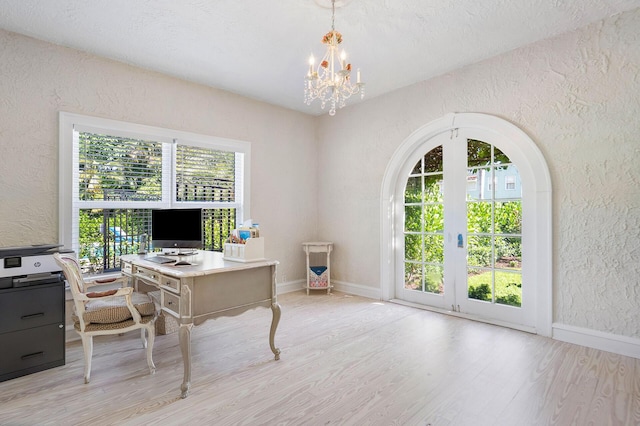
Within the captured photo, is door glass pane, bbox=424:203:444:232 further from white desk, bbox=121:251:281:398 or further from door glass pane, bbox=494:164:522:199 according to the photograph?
white desk, bbox=121:251:281:398

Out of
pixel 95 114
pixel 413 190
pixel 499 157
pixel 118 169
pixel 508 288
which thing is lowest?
pixel 508 288

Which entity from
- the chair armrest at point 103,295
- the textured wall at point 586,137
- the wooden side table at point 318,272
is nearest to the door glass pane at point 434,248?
the textured wall at point 586,137

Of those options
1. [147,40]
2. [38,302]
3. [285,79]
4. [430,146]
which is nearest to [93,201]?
[38,302]

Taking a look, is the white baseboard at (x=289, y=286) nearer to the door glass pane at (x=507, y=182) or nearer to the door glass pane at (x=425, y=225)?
the door glass pane at (x=425, y=225)

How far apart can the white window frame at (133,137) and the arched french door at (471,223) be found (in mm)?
1984

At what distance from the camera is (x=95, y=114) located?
3.39 meters

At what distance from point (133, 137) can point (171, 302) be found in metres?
2.18

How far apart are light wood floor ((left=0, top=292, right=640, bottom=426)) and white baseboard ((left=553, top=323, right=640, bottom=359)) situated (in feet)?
0.26

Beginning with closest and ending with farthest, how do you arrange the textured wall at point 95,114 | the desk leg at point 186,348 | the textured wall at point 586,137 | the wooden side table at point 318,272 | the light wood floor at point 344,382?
the light wood floor at point 344,382, the desk leg at point 186,348, the textured wall at point 586,137, the textured wall at point 95,114, the wooden side table at point 318,272

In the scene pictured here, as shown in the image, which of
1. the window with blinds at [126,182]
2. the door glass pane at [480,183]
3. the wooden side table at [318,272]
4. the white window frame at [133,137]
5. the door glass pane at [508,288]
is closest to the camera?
the white window frame at [133,137]

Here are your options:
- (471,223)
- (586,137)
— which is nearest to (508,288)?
(471,223)

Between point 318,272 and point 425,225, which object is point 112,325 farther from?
point 425,225

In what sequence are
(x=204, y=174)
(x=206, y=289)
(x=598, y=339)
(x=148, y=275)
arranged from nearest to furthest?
(x=206, y=289) → (x=148, y=275) → (x=598, y=339) → (x=204, y=174)

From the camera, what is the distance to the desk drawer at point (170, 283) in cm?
228
